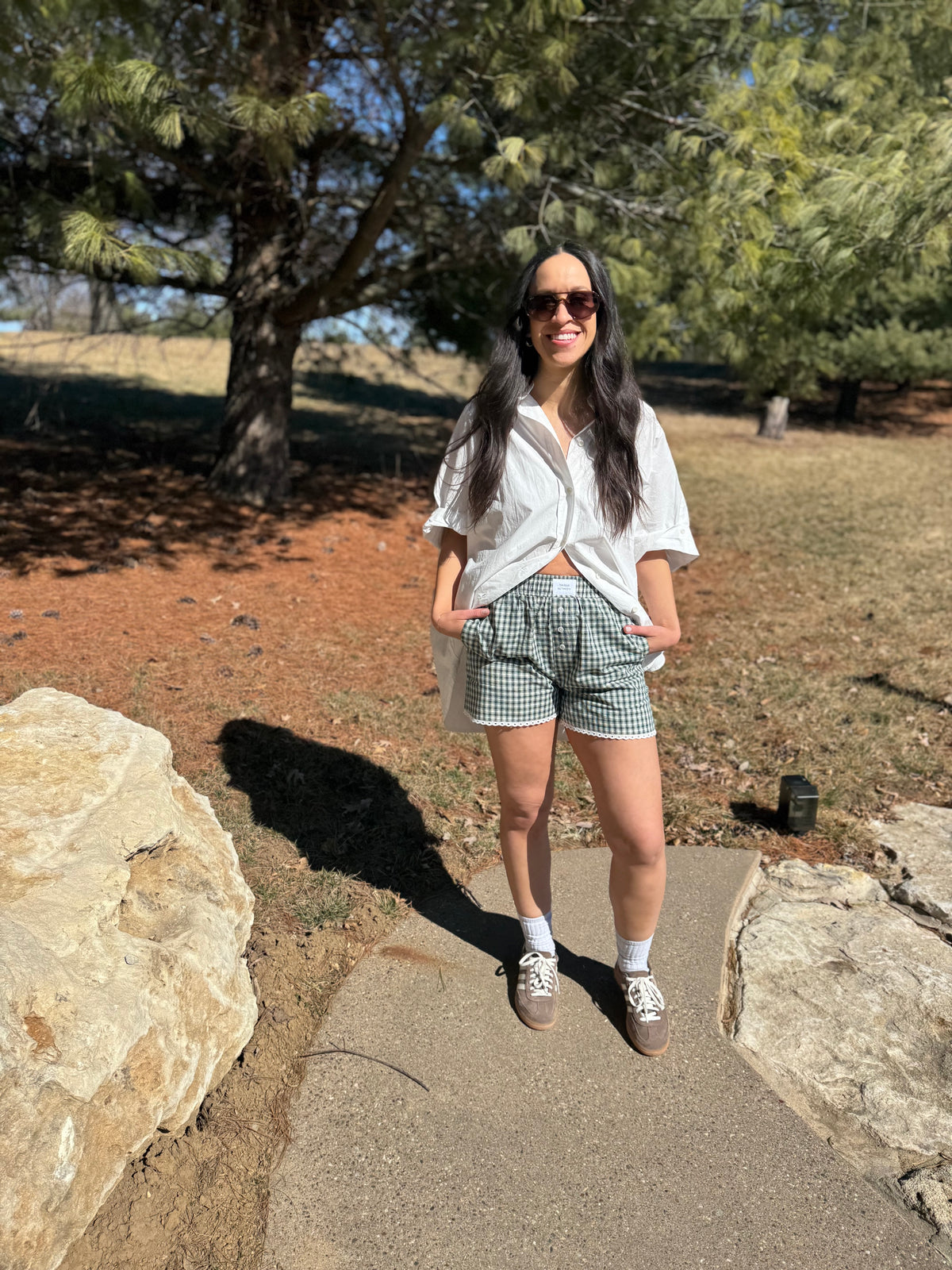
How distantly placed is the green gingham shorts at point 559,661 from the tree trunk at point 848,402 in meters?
16.6

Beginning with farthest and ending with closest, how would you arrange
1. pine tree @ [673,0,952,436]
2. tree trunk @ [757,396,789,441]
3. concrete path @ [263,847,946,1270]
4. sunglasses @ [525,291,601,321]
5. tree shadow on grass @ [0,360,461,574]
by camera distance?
tree trunk @ [757,396,789,441]
tree shadow on grass @ [0,360,461,574]
pine tree @ [673,0,952,436]
sunglasses @ [525,291,601,321]
concrete path @ [263,847,946,1270]

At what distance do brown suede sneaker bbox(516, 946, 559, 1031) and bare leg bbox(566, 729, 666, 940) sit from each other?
380 mm

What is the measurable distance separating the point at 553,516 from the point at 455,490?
27 centimetres

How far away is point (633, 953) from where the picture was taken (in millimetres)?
2621

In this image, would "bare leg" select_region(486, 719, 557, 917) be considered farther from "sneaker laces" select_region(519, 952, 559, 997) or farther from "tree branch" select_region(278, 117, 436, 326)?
"tree branch" select_region(278, 117, 436, 326)

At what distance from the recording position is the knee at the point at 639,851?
2.38 metres

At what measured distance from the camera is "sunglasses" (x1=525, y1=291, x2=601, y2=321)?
2.21 meters

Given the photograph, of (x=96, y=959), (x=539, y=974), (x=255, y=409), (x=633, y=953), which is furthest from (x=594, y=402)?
(x=255, y=409)

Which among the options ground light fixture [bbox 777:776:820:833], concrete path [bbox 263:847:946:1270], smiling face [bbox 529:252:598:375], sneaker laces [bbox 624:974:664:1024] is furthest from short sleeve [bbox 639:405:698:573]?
ground light fixture [bbox 777:776:820:833]

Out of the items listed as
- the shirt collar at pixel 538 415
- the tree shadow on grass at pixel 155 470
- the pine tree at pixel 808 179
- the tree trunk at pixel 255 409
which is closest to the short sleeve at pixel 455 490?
the shirt collar at pixel 538 415

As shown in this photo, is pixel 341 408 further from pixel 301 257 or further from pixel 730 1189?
pixel 730 1189

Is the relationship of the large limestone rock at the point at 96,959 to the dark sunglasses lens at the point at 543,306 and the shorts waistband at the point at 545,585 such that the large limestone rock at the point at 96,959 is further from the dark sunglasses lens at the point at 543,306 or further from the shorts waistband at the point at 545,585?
the dark sunglasses lens at the point at 543,306

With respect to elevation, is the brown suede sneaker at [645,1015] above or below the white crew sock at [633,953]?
below

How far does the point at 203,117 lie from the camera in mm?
5645
